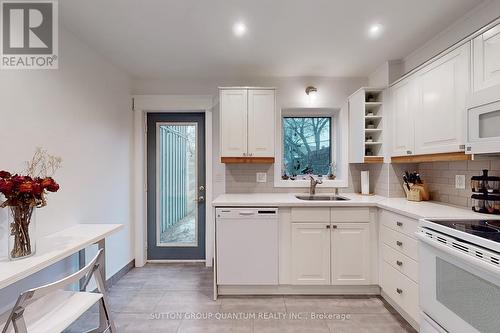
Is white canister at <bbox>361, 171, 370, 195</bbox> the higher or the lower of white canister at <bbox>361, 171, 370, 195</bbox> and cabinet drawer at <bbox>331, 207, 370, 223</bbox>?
the higher

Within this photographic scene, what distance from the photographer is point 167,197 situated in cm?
349

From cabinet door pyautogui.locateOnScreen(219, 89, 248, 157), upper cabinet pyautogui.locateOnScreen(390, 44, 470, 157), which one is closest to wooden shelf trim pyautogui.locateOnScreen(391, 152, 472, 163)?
upper cabinet pyautogui.locateOnScreen(390, 44, 470, 157)

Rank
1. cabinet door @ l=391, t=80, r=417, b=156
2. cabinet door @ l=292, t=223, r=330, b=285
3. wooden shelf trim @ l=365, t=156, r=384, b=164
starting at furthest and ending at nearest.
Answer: wooden shelf trim @ l=365, t=156, r=384, b=164, cabinet door @ l=292, t=223, r=330, b=285, cabinet door @ l=391, t=80, r=417, b=156

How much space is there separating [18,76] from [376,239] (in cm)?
330

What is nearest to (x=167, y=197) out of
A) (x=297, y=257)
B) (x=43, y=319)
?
(x=297, y=257)

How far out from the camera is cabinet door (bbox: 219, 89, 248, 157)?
2.94 meters

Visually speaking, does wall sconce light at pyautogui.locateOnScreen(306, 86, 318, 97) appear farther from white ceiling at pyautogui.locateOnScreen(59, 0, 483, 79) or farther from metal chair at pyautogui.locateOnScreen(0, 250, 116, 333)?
metal chair at pyautogui.locateOnScreen(0, 250, 116, 333)

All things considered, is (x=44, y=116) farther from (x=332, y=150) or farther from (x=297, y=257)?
(x=332, y=150)

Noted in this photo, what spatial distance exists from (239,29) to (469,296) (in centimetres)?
242

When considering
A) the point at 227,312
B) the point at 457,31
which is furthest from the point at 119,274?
the point at 457,31

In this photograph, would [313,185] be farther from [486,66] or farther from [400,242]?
[486,66]

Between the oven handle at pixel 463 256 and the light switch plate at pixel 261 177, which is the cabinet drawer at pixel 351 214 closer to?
the oven handle at pixel 463 256

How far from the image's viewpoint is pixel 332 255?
2535 millimetres

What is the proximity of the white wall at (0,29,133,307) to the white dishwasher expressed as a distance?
1277 millimetres
